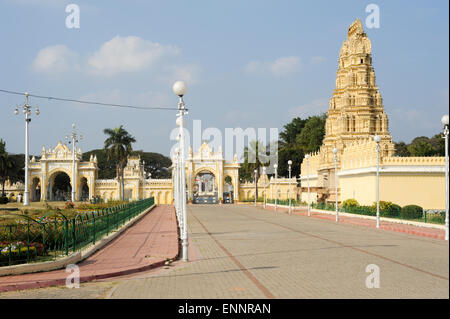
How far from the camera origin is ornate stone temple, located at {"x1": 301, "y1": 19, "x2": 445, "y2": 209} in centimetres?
3656

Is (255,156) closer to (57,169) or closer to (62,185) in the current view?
(57,169)

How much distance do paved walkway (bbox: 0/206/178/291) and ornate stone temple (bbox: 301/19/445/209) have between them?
22700 millimetres

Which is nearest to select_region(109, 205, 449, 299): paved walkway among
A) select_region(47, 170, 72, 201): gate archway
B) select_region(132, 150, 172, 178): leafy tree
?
select_region(47, 170, 72, 201): gate archway

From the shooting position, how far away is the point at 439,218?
965 inches

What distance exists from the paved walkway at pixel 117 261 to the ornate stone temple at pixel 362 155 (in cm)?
2270

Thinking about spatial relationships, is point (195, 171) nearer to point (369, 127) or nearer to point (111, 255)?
point (369, 127)

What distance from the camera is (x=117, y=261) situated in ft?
42.2

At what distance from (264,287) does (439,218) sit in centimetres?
1819

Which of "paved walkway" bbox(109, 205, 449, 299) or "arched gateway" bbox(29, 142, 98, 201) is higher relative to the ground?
"arched gateway" bbox(29, 142, 98, 201)

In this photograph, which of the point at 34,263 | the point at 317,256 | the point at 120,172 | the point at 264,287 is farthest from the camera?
the point at 120,172

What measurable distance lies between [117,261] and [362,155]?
3126 centimetres

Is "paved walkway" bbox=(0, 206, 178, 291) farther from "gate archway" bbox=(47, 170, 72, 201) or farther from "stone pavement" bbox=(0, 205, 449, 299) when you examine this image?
"gate archway" bbox=(47, 170, 72, 201)
